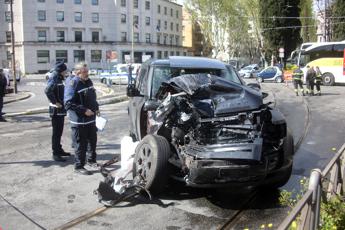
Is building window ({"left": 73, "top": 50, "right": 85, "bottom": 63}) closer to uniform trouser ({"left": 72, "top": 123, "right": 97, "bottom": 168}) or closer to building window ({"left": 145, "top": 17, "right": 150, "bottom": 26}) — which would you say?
building window ({"left": 145, "top": 17, "right": 150, "bottom": 26})

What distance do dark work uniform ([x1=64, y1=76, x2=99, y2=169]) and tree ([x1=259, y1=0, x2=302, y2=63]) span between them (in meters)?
49.6

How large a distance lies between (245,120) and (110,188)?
1.95 m

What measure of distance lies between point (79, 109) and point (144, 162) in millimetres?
1862

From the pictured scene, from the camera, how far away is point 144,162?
598 cm

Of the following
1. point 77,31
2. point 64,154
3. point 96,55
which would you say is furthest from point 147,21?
point 64,154

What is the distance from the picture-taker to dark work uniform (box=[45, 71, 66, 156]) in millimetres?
8180

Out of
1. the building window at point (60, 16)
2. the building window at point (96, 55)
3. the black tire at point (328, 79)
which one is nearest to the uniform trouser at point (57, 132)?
the black tire at point (328, 79)

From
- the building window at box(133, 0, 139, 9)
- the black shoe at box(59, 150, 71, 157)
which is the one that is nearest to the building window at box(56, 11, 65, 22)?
the building window at box(133, 0, 139, 9)

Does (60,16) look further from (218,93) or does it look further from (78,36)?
(218,93)

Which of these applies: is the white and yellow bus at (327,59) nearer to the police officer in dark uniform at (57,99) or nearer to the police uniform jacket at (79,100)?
the police officer in dark uniform at (57,99)

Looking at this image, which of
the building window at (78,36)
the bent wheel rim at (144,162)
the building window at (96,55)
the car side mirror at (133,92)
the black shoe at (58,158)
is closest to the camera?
the bent wheel rim at (144,162)

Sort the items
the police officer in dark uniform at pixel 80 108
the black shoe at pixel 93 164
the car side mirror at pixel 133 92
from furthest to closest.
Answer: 1. the car side mirror at pixel 133 92
2. the black shoe at pixel 93 164
3. the police officer in dark uniform at pixel 80 108


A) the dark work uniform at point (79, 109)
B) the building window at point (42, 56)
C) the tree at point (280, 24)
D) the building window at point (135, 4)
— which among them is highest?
the building window at point (135, 4)

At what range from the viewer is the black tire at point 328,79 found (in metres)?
32.8
